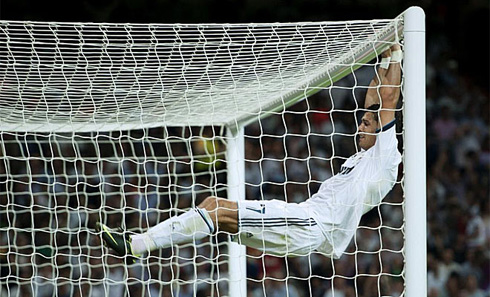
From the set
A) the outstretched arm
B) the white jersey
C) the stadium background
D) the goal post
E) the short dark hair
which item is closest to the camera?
the goal post

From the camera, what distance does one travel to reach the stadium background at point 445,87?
795 cm

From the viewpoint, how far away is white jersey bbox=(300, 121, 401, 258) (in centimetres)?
376

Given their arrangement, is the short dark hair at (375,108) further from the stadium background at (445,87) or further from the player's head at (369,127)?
the stadium background at (445,87)

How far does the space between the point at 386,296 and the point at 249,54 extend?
3.25 metres

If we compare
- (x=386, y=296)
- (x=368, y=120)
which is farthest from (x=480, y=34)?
(x=368, y=120)

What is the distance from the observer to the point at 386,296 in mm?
6484

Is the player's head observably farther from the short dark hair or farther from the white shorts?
the white shorts

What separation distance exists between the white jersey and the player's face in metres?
0.05

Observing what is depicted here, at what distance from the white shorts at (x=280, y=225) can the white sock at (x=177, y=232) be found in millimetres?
173

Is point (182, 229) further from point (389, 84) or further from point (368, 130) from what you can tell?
point (389, 84)

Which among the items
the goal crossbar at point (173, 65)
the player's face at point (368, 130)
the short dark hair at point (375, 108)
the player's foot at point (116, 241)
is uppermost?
the goal crossbar at point (173, 65)

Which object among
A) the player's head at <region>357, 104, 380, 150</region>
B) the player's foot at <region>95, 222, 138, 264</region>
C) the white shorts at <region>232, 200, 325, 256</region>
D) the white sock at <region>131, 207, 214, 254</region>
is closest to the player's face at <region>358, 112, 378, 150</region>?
the player's head at <region>357, 104, 380, 150</region>

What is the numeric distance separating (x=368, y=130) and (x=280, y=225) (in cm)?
62

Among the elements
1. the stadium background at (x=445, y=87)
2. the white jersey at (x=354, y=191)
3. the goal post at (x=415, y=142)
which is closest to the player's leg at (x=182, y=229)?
the white jersey at (x=354, y=191)
